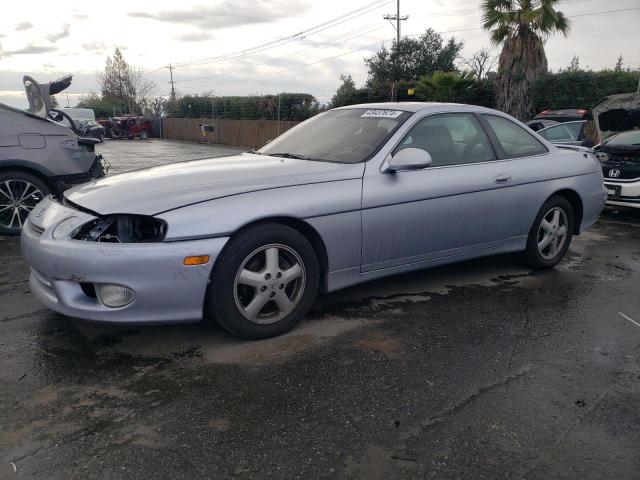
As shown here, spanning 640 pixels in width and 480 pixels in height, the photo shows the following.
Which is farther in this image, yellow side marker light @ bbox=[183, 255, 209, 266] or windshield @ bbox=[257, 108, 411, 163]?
windshield @ bbox=[257, 108, 411, 163]

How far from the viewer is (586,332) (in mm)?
3508

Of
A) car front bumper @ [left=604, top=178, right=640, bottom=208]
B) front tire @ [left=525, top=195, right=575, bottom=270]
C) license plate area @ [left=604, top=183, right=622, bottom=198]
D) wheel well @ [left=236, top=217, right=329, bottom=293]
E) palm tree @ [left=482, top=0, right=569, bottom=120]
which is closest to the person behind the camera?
wheel well @ [left=236, top=217, right=329, bottom=293]

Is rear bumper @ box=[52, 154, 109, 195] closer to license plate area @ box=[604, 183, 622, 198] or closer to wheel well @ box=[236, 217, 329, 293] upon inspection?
wheel well @ box=[236, 217, 329, 293]

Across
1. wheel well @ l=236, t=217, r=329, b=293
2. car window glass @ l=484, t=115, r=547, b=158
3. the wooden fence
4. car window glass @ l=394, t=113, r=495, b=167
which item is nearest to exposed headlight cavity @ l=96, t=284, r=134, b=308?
wheel well @ l=236, t=217, r=329, b=293

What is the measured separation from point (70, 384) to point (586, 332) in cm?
320

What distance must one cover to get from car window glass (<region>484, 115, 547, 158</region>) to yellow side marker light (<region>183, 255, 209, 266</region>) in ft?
9.28

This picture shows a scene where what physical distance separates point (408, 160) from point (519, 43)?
14878 mm

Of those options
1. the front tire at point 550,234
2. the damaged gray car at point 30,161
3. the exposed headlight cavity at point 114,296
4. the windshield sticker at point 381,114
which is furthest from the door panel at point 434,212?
the damaged gray car at point 30,161

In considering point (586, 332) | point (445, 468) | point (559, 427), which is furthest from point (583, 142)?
point (445, 468)

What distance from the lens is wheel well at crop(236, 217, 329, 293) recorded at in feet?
10.4

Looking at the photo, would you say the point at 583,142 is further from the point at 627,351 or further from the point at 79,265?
the point at 79,265

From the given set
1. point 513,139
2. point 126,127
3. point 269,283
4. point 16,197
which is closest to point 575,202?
point 513,139

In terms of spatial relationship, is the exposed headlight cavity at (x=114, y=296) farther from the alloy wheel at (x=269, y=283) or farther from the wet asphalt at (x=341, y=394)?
the alloy wheel at (x=269, y=283)

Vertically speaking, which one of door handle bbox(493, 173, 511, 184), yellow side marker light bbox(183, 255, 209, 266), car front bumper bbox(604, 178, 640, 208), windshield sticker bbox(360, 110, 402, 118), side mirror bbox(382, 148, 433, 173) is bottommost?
car front bumper bbox(604, 178, 640, 208)
